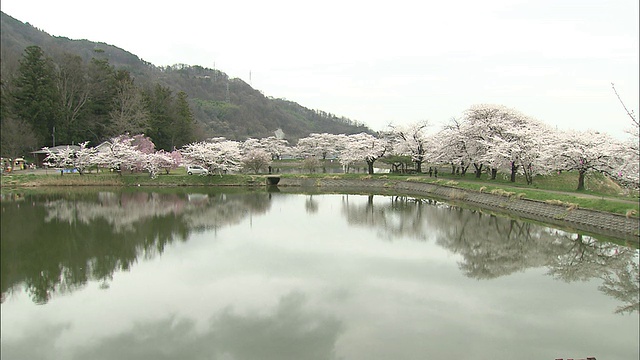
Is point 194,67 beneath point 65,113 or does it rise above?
above

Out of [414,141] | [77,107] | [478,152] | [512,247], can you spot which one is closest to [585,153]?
[478,152]

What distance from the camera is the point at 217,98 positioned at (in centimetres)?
10581

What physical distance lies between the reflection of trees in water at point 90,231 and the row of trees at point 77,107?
18.7 meters

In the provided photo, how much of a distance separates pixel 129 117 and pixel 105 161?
36.4ft

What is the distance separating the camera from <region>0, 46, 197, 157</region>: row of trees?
125 feet

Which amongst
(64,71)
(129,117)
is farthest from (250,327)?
(64,71)

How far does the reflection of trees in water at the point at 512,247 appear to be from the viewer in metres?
9.77

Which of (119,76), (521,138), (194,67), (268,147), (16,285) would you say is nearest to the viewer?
(16,285)

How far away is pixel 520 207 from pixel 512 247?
7.54 metres

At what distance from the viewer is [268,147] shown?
5694cm

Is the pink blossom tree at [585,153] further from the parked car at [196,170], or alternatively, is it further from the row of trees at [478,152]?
the parked car at [196,170]

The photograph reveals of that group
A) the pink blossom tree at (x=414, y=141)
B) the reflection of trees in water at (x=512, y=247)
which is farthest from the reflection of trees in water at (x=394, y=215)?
the pink blossom tree at (x=414, y=141)

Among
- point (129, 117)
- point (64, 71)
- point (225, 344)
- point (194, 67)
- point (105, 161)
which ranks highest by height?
point (194, 67)

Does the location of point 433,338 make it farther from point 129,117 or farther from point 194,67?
point 194,67
